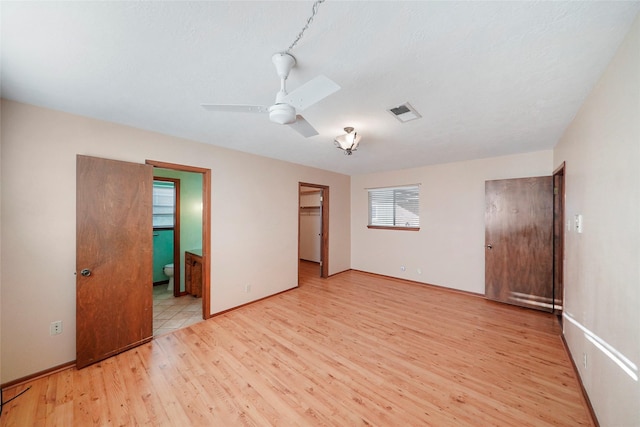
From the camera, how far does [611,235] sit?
140 centimetres

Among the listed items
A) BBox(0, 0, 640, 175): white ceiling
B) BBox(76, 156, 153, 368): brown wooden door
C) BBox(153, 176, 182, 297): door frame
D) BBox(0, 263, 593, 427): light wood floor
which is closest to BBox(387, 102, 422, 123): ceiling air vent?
BBox(0, 0, 640, 175): white ceiling

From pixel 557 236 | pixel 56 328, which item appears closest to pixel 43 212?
pixel 56 328

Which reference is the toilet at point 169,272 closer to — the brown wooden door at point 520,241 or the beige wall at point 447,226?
the beige wall at point 447,226

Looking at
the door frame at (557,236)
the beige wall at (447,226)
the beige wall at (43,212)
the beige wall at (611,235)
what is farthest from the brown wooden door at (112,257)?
the door frame at (557,236)

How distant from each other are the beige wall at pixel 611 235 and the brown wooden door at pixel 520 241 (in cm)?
146

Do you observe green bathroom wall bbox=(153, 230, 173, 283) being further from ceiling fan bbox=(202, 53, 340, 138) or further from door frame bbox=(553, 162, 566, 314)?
door frame bbox=(553, 162, 566, 314)

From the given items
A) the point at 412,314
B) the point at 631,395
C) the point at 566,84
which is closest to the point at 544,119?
the point at 566,84

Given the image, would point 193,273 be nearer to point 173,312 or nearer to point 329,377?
point 173,312

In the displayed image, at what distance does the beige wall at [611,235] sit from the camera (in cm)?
115

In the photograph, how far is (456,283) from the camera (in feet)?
13.8

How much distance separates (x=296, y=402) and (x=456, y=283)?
360cm

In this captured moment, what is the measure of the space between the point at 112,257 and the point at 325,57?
2.70 meters

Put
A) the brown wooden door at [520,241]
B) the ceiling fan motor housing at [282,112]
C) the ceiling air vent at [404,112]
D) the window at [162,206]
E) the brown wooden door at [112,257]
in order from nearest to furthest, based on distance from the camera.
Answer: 1. the ceiling fan motor housing at [282,112]
2. the ceiling air vent at [404,112]
3. the brown wooden door at [112,257]
4. the brown wooden door at [520,241]
5. the window at [162,206]

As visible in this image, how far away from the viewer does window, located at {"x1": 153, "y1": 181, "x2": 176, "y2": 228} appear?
4758 mm
